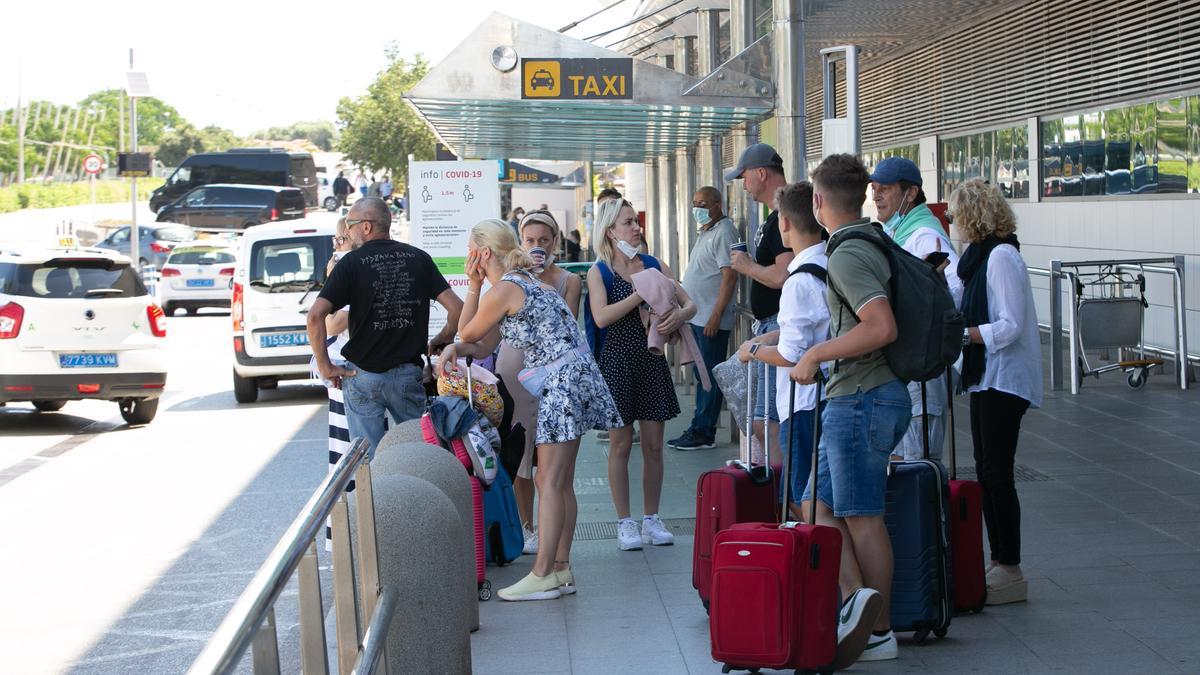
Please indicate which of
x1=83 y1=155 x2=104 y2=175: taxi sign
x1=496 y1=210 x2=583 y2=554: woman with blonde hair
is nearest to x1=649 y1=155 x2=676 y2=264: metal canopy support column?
x1=496 y1=210 x2=583 y2=554: woman with blonde hair

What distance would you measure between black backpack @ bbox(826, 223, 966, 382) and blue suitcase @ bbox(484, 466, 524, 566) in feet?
8.19

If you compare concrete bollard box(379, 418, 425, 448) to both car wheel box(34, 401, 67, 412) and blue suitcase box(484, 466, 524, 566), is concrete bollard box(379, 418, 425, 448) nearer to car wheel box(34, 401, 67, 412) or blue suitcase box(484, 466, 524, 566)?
blue suitcase box(484, 466, 524, 566)

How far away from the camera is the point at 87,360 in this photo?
13.4 m

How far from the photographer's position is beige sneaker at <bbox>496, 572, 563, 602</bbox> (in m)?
6.44

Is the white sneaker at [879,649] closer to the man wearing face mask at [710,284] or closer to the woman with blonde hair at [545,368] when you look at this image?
the woman with blonde hair at [545,368]

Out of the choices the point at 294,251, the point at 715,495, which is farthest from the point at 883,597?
the point at 294,251

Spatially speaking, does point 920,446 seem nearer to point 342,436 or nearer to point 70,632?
point 342,436

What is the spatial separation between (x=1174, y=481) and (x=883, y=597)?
4512mm

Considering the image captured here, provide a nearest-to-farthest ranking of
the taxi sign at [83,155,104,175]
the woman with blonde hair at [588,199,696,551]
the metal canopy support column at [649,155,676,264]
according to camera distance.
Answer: the woman with blonde hair at [588,199,696,551] → the metal canopy support column at [649,155,676,264] → the taxi sign at [83,155,104,175]

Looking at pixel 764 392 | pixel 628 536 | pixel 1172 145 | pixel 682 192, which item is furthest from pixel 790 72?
pixel 1172 145

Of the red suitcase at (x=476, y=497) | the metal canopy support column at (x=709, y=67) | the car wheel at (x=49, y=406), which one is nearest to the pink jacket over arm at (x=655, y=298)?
the red suitcase at (x=476, y=497)

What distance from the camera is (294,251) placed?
50.0 feet

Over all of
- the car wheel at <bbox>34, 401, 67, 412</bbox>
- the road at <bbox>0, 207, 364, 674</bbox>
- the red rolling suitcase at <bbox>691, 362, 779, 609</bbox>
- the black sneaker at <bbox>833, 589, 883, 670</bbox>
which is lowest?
the road at <bbox>0, 207, 364, 674</bbox>

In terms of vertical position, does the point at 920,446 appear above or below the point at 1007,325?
below
